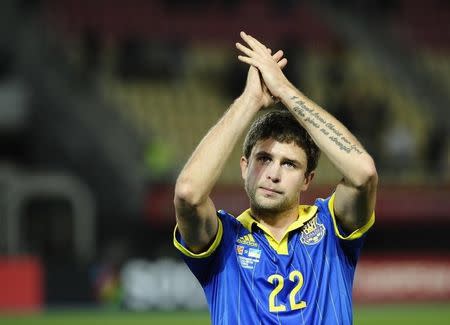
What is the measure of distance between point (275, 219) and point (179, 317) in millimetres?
10777

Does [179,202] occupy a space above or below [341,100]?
below

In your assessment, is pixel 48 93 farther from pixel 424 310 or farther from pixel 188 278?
A: pixel 424 310

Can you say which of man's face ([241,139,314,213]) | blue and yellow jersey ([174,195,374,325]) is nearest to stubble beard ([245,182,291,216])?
man's face ([241,139,314,213])

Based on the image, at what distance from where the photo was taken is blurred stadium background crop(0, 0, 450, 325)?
16.0 m

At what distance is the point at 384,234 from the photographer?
1891 centimetres

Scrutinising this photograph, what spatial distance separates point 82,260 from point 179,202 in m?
12.2

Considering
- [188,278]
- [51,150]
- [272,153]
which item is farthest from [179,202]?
[51,150]

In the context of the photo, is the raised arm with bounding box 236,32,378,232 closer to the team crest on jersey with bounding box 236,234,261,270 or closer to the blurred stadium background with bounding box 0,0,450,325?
the team crest on jersey with bounding box 236,234,261,270

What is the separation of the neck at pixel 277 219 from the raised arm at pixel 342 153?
0.20m

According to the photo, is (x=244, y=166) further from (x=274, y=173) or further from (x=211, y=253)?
(x=211, y=253)

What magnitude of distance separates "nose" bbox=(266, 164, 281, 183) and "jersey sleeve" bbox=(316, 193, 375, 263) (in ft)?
1.18

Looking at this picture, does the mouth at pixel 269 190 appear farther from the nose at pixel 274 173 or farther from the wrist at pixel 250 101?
the wrist at pixel 250 101

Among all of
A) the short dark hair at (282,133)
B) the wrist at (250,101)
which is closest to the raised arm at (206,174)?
the wrist at (250,101)

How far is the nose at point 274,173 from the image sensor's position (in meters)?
4.29
